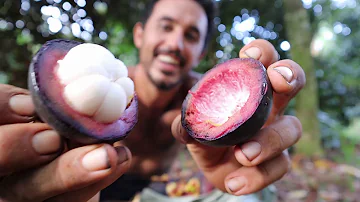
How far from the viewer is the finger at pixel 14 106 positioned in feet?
1.88

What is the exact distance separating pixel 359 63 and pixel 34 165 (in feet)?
14.5

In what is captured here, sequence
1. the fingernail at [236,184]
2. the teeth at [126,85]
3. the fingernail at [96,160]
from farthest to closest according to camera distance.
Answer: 1. the fingernail at [236,184]
2. the teeth at [126,85]
3. the fingernail at [96,160]

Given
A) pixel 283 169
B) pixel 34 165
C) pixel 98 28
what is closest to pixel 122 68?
pixel 34 165

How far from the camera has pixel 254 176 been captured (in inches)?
29.8

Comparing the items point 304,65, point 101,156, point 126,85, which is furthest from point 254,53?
point 304,65

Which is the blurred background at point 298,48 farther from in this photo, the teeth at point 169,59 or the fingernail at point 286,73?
the fingernail at point 286,73

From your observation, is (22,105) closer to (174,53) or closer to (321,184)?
(174,53)

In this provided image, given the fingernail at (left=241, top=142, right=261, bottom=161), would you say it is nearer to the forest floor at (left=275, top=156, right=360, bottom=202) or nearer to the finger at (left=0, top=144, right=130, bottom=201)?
the finger at (left=0, top=144, right=130, bottom=201)

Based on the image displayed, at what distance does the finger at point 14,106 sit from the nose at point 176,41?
95cm

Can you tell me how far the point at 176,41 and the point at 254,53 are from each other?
77 centimetres

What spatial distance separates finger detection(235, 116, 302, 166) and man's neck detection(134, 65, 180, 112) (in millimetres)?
956

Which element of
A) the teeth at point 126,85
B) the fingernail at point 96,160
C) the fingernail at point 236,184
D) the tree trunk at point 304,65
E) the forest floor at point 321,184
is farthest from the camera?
the tree trunk at point 304,65

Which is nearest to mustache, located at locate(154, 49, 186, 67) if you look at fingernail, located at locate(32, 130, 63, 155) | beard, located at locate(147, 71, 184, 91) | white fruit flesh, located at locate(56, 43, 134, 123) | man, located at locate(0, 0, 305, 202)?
beard, located at locate(147, 71, 184, 91)

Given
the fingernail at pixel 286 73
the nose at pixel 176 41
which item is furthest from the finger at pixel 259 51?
the nose at pixel 176 41
